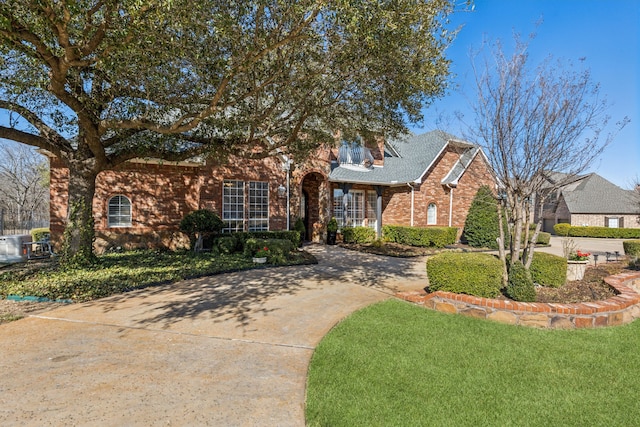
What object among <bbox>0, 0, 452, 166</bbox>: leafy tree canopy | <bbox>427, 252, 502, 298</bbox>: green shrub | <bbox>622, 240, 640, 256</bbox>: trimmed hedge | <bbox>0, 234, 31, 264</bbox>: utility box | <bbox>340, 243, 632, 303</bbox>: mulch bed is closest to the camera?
<bbox>0, 0, 452, 166</bbox>: leafy tree canopy

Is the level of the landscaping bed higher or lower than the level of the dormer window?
lower

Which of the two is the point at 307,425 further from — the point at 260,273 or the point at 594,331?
the point at 260,273

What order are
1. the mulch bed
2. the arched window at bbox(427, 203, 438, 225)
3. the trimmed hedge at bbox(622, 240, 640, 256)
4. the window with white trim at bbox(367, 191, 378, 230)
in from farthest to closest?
the arched window at bbox(427, 203, 438, 225)
the window with white trim at bbox(367, 191, 378, 230)
the trimmed hedge at bbox(622, 240, 640, 256)
the mulch bed

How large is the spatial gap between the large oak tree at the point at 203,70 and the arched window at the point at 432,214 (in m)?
10.8

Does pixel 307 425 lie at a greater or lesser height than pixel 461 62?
lesser

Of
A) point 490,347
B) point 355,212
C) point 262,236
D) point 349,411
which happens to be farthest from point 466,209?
point 349,411

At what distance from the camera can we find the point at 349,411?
2980 millimetres

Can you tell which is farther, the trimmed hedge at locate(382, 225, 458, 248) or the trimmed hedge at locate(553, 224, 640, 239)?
the trimmed hedge at locate(553, 224, 640, 239)

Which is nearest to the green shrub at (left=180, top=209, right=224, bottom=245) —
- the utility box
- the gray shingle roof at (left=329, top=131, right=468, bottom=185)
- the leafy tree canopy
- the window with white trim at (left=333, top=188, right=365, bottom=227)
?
the leafy tree canopy

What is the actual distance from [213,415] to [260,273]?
6226 millimetres

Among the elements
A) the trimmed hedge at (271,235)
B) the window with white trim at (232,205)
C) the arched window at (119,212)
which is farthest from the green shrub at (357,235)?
the arched window at (119,212)

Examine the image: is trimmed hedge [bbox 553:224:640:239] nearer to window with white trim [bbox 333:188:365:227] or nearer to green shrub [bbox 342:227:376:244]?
window with white trim [bbox 333:188:365:227]

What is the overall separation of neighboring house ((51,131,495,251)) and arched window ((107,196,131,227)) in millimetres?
35

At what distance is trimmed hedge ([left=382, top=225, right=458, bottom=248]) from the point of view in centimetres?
1666
